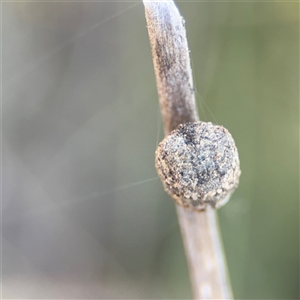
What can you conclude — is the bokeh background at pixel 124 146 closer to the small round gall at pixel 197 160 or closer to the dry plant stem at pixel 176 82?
the dry plant stem at pixel 176 82

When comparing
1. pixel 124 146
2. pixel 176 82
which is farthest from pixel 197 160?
pixel 124 146

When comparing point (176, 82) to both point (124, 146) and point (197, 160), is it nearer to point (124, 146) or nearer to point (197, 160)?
point (197, 160)

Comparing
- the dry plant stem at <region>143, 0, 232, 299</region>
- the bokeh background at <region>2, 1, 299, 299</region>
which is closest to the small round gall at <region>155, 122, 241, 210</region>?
the dry plant stem at <region>143, 0, 232, 299</region>

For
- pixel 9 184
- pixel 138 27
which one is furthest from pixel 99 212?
pixel 138 27

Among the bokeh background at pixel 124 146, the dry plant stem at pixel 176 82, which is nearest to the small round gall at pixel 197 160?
the dry plant stem at pixel 176 82

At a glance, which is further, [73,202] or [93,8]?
[73,202]

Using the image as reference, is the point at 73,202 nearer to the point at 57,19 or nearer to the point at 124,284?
the point at 124,284
